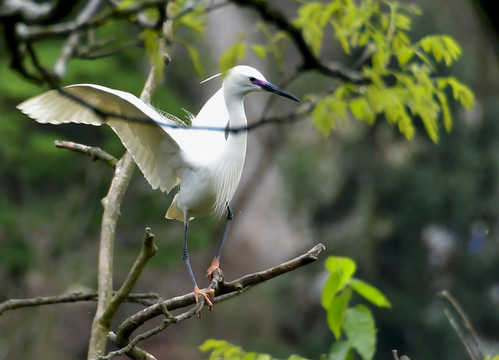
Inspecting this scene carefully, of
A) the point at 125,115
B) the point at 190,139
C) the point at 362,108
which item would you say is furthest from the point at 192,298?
the point at 362,108

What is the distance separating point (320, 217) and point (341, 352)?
7.85 metres

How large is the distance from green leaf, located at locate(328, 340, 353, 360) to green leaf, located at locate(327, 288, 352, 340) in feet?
0.10

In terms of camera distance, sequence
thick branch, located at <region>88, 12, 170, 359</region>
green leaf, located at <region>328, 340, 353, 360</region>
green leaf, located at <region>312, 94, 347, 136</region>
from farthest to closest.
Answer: green leaf, located at <region>312, 94, 347, 136</region>
thick branch, located at <region>88, 12, 170, 359</region>
green leaf, located at <region>328, 340, 353, 360</region>

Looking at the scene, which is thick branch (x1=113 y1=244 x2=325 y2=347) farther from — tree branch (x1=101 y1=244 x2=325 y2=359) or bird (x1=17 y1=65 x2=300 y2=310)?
bird (x1=17 y1=65 x2=300 y2=310)

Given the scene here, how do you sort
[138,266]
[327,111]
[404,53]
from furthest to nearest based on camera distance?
[327,111] < [404,53] < [138,266]

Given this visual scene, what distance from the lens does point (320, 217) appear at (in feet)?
32.0

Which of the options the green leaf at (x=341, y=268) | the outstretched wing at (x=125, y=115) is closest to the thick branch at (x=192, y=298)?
the green leaf at (x=341, y=268)

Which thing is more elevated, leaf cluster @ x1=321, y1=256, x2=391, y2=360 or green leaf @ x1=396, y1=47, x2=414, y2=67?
green leaf @ x1=396, y1=47, x2=414, y2=67

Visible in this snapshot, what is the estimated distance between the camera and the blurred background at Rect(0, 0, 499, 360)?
892 centimetres

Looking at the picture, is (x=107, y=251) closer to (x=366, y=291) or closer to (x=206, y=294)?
(x=206, y=294)

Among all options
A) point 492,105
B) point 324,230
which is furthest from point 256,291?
point 492,105

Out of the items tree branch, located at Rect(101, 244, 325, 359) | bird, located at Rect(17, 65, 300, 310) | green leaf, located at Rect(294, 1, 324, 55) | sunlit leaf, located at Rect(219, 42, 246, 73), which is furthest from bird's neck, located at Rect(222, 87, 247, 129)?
tree branch, located at Rect(101, 244, 325, 359)

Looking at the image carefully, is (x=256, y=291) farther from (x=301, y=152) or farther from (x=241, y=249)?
(x=301, y=152)

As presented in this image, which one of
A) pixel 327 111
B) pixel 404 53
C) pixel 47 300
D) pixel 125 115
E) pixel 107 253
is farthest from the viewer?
pixel 327 111
